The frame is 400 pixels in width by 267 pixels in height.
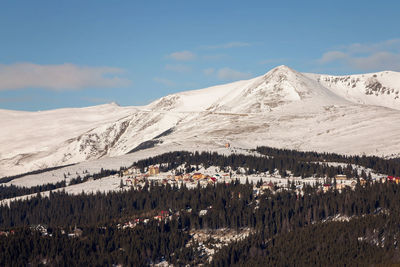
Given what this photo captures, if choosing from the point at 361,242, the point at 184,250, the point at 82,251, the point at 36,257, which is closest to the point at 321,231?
the point at 361,242

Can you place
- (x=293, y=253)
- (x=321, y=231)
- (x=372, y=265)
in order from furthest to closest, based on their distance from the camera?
1. (x=321, y=231)
2. (x=293, y=253)
3. (x=372, y=265)

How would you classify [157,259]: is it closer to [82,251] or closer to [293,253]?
[82,251]

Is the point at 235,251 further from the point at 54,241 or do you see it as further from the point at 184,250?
the point at 54,241

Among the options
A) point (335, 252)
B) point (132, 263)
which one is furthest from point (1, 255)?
point (335, 252)

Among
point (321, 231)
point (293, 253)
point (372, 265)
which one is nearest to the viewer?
point (372, 265)

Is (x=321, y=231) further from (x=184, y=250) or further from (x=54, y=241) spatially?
(x=54, y=241)

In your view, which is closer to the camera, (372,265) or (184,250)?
(372,265)

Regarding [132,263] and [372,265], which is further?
[132,263]
